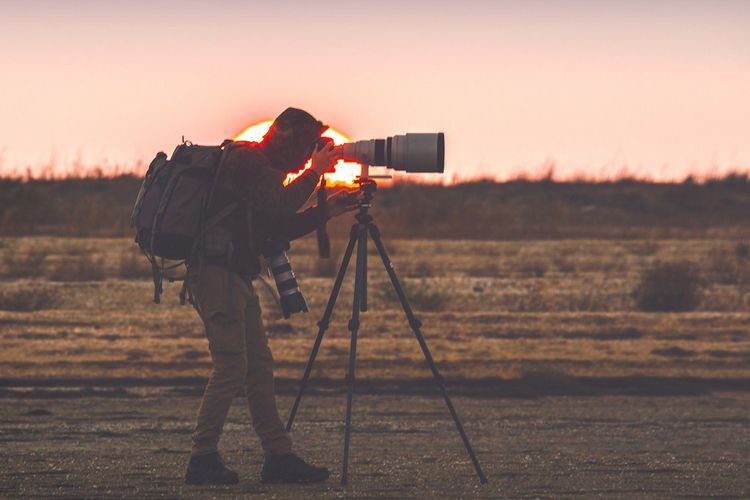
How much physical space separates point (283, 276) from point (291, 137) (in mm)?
678

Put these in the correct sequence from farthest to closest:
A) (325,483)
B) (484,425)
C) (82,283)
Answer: (82,283) < (484,425) < (325,483)

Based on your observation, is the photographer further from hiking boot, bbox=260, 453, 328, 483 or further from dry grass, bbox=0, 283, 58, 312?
dry grass, bbox=0, 283, 58, 312

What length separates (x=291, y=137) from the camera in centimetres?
799

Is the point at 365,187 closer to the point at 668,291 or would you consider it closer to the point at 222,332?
the point at 222,332

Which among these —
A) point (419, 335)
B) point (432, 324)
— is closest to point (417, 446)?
point (419, 335)

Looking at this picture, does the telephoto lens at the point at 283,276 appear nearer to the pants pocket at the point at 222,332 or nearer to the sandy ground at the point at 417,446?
the pants pocket at the point at 222,332

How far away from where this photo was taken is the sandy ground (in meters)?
8.38

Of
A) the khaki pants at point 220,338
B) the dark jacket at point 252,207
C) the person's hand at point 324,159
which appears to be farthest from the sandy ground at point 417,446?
the person's hand at point 324,159

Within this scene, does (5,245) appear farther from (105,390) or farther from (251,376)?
(251,376)

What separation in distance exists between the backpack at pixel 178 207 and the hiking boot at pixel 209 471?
2.78 feet

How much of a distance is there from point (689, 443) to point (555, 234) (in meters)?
28.8

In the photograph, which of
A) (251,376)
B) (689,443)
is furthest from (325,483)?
(689,443)

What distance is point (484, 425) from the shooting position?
36.6ft

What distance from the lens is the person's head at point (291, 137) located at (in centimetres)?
798
